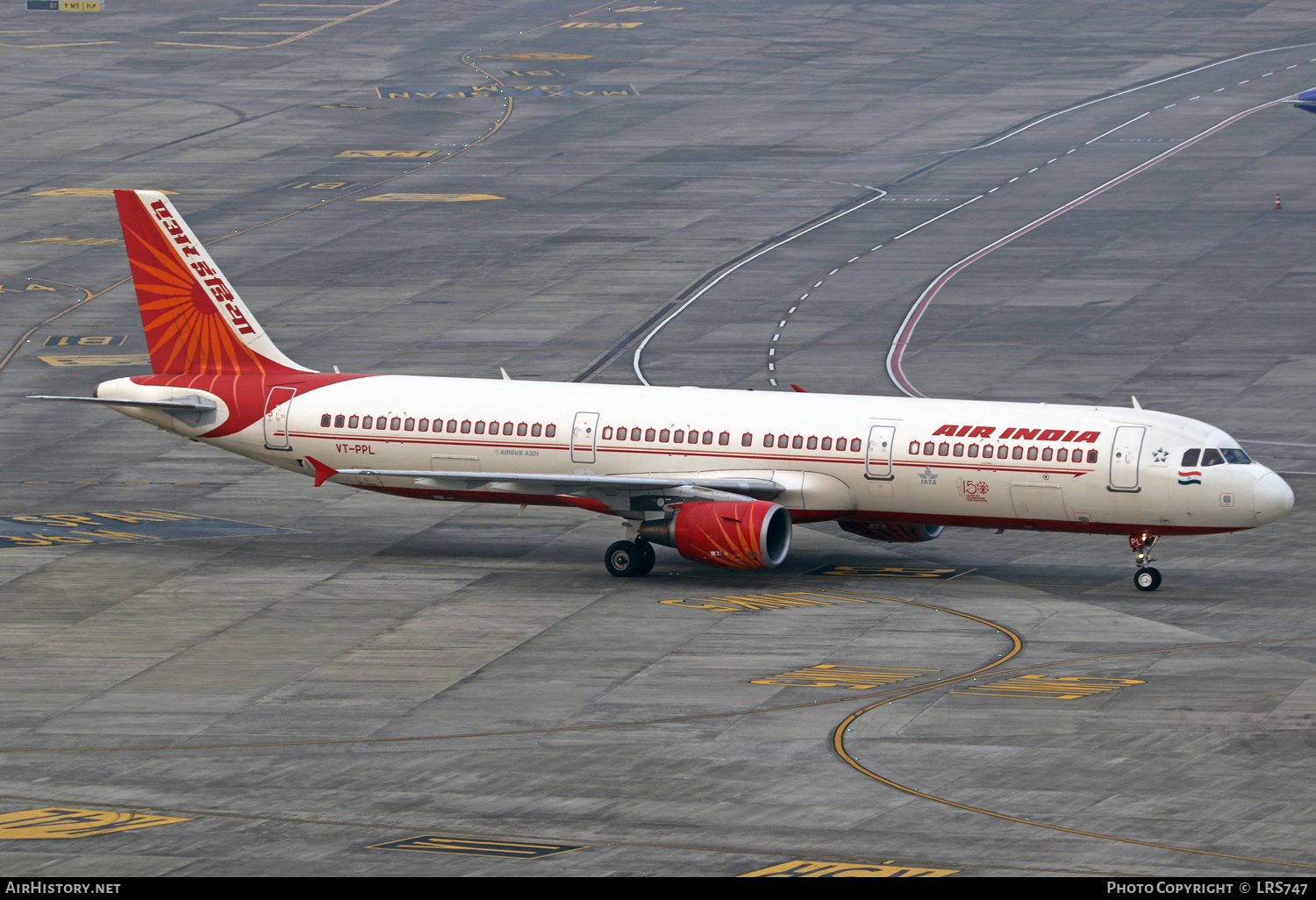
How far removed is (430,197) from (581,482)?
58512 mm

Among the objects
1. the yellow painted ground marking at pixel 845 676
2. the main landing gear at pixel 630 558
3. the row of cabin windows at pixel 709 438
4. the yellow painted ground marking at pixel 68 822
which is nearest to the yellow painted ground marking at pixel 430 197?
the row of cabin windows at pixel 709 438

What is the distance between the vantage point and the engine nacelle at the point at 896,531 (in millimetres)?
53000

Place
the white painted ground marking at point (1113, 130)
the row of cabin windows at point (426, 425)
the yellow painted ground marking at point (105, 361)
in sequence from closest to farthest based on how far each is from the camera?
the row of cabin windows at point (426, 425)
the yellow painted ground marking at point (105, 361)
the white painted ground marking at point (1113, 130)

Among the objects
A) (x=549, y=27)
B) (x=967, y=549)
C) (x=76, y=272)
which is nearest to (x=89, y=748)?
(x=967, y=549)

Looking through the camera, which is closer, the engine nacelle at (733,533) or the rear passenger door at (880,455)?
the engine nacelle at (733,533)

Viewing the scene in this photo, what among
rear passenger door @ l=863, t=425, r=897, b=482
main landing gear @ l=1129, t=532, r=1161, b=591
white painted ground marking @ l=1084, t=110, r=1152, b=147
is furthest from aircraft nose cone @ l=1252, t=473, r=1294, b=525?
white painted ground marking @ l=1084, t=110, r=1152, b=147

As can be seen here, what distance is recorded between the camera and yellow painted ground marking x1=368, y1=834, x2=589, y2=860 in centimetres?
3222

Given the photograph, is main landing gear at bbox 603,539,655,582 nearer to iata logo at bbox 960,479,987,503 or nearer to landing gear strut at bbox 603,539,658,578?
landing gear strut at bbox 603,539,658,578

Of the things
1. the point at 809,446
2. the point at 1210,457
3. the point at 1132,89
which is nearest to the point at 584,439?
the point at 809,446

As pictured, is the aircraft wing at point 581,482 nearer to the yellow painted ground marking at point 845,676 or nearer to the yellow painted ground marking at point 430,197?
the yellow painted ground marking at point 845,676

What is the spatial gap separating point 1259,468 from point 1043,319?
3309cm

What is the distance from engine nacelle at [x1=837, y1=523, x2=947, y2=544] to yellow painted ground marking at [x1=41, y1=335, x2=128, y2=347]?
39.0m

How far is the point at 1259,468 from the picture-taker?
4912cm

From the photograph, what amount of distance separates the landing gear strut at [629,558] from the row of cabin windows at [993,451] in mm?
7383
